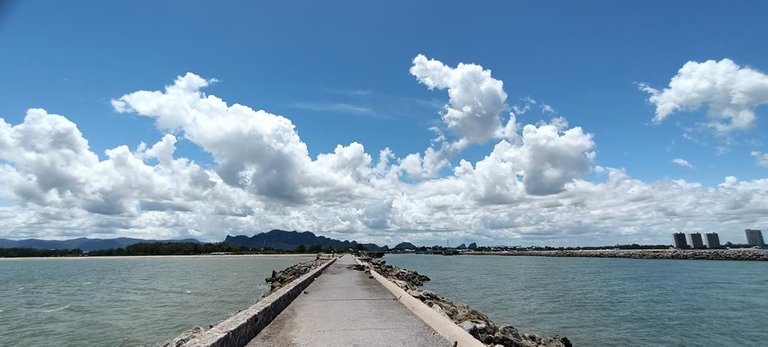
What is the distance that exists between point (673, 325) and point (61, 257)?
20804 cm

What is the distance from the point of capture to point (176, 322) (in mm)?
18328

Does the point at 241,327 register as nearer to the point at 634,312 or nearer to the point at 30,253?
the point at 634,312

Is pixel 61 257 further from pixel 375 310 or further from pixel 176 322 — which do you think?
pixel 375 310

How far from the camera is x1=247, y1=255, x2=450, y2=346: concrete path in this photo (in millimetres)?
7871

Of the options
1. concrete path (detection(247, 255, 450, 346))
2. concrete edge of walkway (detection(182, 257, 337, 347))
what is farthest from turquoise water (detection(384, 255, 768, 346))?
concrete edge of walkway (detection(182, 257, 337, 347))

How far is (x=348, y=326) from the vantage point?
920 cm

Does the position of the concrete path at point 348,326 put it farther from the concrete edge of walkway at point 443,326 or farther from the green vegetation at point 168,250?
the green vegetation at point 168,250

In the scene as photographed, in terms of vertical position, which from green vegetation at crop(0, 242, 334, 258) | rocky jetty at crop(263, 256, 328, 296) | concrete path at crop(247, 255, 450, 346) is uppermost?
green vegetation at crop(0, 242, 334, 258)

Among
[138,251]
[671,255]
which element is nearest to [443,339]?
[671,255]

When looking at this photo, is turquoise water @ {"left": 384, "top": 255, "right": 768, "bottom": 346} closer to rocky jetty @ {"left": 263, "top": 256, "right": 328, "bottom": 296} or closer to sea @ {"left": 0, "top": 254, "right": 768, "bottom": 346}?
sea @ {"left": 0, "top": 254, "right": 768, "bottom": 346}

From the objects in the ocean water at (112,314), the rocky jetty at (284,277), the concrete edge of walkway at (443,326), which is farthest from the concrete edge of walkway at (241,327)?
the rocky jetty at (284,277)

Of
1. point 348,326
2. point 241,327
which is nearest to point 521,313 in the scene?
point 348,326

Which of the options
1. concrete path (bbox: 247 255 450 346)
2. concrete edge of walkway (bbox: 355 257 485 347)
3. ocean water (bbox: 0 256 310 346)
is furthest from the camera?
ocean water (bbox: 0 256 310 346)

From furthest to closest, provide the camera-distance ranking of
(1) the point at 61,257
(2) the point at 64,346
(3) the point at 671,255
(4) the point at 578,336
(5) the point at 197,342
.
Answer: (1) the point at 61,257 → (3) the point at 671,255 → (4) the point at 578,336 → (2) the point at 64,346 → (5) the point at 197,342
